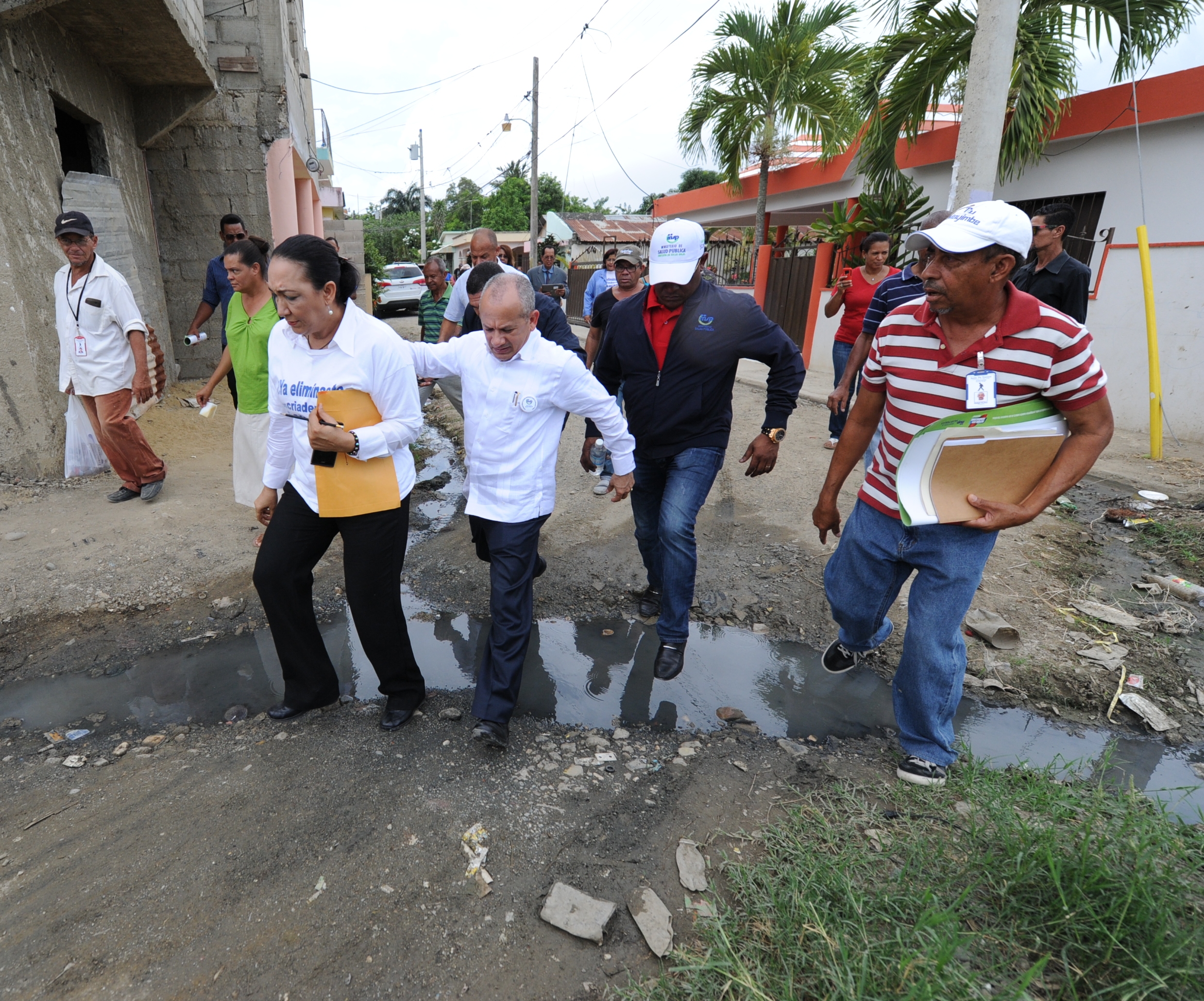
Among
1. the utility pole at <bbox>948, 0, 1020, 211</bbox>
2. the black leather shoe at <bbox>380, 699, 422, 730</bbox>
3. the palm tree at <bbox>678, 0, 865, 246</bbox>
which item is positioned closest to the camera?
the black leather shoe at <bbox>380, 699, 422, 730</bbox>

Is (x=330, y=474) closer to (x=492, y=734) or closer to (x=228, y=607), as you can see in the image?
(x=492, y=734)

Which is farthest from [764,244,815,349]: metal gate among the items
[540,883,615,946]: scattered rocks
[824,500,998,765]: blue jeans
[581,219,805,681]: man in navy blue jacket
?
[540,883,615,946]: scattered rocks

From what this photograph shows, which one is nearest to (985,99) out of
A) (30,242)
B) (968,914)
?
(968,914)

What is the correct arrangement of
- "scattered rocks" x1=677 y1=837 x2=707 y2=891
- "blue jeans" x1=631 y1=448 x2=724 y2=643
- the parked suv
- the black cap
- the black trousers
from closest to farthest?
"scattered rocks" x1=677 y1=837 x2=707 y2=891 → the black trousers → "blue jeans" x1=631 y1=448 x2=724 y2=643 → the black cap → the parked suv

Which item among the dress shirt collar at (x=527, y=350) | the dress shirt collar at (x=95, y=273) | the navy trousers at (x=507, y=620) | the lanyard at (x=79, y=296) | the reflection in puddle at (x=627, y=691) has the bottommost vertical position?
the reflection in puddle at (x=627, y=691)

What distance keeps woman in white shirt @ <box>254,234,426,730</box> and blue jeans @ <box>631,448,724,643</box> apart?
1095mm

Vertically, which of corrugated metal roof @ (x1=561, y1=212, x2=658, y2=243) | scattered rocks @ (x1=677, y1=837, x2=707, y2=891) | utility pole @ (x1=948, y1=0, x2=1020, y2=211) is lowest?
scattered rocks @ (x1=677, y1=837, x2=707, y2=891)

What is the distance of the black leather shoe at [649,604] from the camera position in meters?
3.85

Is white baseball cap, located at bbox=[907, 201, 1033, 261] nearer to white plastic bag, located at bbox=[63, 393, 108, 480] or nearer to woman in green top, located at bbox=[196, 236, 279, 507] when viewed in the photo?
woman in green top, located at bbox=[196, 236, 279, 507]

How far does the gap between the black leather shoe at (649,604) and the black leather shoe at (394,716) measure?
139 cm

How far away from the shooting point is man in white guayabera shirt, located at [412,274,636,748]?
2678mm

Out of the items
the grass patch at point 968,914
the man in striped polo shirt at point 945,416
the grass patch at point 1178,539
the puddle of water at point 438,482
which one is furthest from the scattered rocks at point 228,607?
the grass patch at point 1178,539

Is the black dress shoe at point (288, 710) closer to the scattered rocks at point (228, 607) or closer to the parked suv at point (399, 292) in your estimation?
the scattered rocks at point (228, 607)

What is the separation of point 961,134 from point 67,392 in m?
6.57
